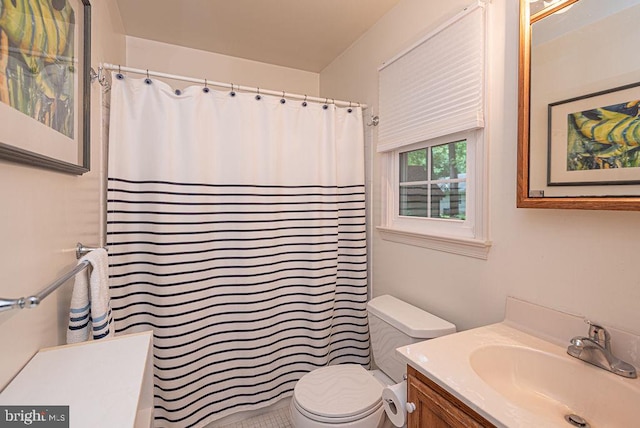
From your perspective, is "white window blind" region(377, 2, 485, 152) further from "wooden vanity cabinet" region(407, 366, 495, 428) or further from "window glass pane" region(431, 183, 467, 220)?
"wooden vanity cabinet" region(407, 366, 495, 428)

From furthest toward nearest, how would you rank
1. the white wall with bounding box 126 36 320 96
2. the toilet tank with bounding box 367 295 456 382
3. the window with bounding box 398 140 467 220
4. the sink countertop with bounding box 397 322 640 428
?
the white wall with bounding box 126 36 320 96 → the window with bounding box 398 140 467 220 → the toilet tank with bounding box 367 295 456 382 → the sink countertop with bounding box 397 322 640 428

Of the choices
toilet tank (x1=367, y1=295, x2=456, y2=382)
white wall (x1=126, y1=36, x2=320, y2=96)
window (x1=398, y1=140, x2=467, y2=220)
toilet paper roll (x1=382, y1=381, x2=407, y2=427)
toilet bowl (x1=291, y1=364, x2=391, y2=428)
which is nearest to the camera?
toilet paper roll (x1=382, y1=381, x2=407, y2=427)

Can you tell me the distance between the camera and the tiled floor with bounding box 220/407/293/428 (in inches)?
72.7

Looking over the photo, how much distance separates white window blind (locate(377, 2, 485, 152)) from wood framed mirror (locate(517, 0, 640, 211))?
216 mm

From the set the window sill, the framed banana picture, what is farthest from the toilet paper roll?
the framed banana picture

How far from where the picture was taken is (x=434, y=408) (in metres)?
0.92

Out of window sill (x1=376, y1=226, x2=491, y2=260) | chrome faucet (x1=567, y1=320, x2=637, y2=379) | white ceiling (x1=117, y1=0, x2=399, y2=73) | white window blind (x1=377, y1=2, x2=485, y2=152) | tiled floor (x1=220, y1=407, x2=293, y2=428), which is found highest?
white ceiling (x1=117, y1=0, x2=399, y2=73)

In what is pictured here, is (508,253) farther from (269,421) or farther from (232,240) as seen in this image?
(269,421)

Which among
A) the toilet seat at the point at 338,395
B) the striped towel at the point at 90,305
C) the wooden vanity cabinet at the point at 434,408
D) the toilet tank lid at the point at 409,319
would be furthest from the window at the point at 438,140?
the striped towel at the point at 90,305

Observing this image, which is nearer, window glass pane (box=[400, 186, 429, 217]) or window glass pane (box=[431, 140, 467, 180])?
window glass pane (box=[431, 140, 467, 180])

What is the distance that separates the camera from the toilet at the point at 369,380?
4.33 ft

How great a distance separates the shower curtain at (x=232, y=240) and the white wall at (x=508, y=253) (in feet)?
1.58

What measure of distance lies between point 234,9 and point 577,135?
1.89 metres

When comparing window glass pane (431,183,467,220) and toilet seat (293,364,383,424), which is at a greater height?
window glass pane (431,183,467,220)
